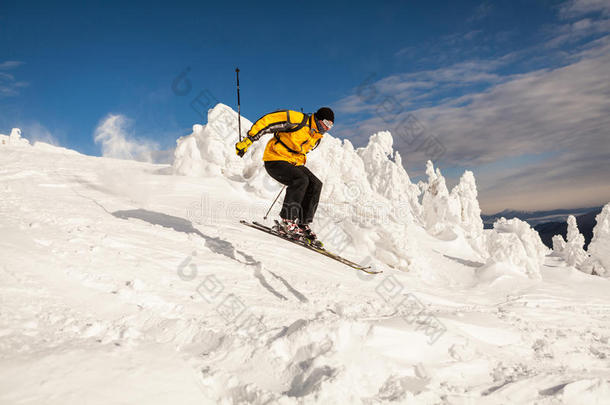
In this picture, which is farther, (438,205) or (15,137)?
(438,205)

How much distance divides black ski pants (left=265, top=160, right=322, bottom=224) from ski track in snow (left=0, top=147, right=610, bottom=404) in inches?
48.1

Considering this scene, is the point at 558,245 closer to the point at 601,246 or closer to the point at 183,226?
the point at 601,246

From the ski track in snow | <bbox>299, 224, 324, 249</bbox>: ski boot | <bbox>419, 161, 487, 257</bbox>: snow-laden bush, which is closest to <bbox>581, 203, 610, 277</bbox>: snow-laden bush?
<bbox>419, 161, 487, 257</bbox>: snow-laden bush

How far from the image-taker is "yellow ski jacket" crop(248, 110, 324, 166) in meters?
5.78

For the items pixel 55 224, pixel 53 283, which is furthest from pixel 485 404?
pixel 55 224

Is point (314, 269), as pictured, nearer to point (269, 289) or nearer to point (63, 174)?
point (269, 289)

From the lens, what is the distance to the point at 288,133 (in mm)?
6012

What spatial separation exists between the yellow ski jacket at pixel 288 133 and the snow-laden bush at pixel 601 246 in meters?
42.6

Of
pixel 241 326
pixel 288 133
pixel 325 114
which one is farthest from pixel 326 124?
pixel 241 326

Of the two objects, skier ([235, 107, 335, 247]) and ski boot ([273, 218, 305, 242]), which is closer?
skier ([235, 107, 335, 247])

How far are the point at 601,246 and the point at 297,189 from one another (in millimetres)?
43592

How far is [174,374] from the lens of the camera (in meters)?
2.41

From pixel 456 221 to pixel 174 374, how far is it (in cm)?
5081

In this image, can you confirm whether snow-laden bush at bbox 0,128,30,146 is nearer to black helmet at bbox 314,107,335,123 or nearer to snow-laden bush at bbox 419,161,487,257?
black helmet at bbox 314,107,335,123
